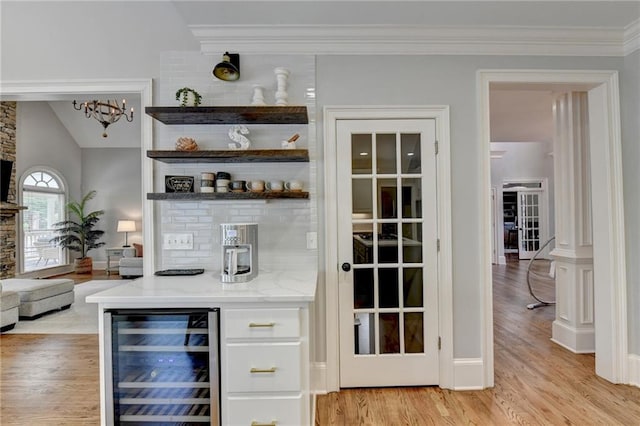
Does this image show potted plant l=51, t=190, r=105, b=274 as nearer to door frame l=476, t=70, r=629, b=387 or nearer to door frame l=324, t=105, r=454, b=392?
door frame l=324, t=105, r=454, b=392

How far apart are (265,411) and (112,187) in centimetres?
885

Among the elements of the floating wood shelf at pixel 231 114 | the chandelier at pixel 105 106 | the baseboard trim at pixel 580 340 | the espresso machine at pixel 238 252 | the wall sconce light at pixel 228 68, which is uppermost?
the chandelier at pixel 105 106

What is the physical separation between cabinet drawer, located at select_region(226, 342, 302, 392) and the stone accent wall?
705cm

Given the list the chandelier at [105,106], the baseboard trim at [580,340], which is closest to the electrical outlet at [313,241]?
the baseboard trim at [580,340]

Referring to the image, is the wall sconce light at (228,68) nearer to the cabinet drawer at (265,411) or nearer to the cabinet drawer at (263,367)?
the cabinet drawer at (263,367)

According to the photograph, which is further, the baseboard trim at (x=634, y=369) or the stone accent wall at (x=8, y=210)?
the stone accent wall at (x=8, y=210)

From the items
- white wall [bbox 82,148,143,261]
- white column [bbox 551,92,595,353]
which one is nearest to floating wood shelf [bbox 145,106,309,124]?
white column [bbox 551,92,595,353]

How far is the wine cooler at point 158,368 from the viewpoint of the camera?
183 centimetres

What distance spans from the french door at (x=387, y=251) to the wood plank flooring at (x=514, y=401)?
0.17 metres

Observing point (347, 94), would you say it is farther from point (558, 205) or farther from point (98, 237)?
point (98, 237)

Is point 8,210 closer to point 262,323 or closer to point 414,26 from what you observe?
point 262,323

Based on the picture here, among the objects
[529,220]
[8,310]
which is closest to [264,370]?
[8,310]

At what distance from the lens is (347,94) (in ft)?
8.47

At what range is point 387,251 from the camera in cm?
261
